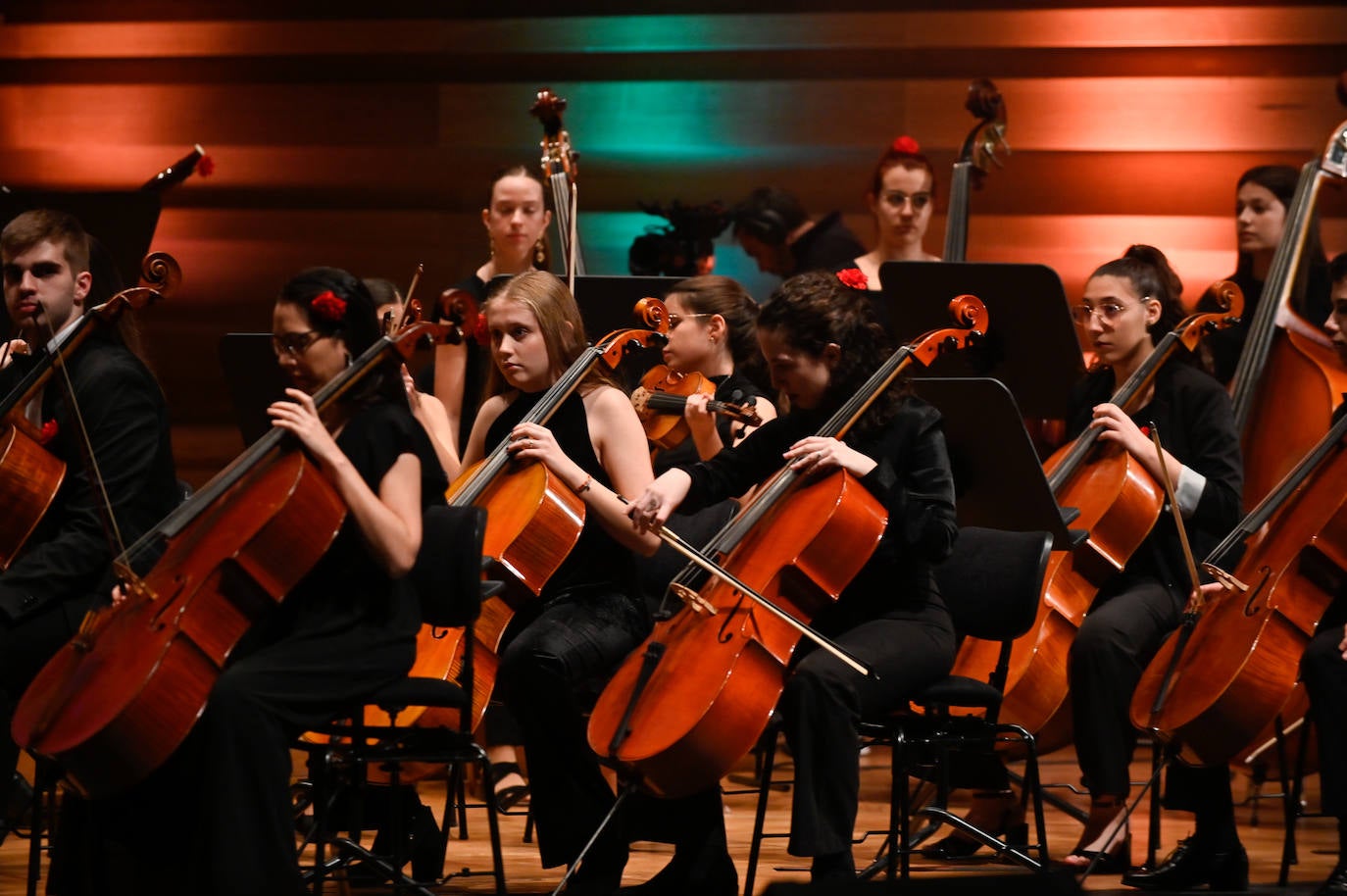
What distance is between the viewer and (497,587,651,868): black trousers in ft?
9.67

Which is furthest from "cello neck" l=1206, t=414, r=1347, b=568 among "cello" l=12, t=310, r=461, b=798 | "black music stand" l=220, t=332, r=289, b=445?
"black music stand" l=220, t=332, r=289, b=445

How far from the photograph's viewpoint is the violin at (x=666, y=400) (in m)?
3.58

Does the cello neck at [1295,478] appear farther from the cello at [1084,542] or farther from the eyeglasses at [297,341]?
the eyeglasses at [297,341]

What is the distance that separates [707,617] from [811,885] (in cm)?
85

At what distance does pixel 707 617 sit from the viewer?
107 inches

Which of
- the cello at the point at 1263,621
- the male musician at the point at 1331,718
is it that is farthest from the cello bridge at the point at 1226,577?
the male musician at the point at 1331,718

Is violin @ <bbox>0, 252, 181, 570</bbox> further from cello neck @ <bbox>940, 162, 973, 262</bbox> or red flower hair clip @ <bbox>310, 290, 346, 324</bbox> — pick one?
cello neck @ <bbox>940, 162, 973, 262</bbox>

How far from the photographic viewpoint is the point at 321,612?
262 cm

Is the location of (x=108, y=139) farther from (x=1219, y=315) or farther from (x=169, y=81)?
(x=1219, y=315)

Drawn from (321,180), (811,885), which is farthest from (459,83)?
(811,885)

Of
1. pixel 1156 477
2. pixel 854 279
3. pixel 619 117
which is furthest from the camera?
pixel 619 117

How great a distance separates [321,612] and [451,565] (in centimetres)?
21

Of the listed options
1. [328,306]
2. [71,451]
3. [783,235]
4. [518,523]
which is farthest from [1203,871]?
[783,235]

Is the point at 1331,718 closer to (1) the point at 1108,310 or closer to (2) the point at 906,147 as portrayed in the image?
(1) the point at 1108,310
